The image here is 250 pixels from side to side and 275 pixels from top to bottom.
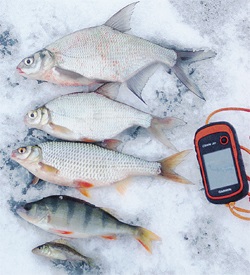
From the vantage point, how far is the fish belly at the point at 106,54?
2.75 meters

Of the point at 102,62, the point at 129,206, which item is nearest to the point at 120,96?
the point at 102,62

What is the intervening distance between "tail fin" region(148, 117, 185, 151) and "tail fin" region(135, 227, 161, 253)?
432 millimetres

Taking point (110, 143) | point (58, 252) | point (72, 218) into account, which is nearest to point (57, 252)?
point (58, 252)

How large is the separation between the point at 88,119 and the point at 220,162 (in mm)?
660

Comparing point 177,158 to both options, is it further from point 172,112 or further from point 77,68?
point 77,68

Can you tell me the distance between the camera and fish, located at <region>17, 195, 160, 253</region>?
103 inches

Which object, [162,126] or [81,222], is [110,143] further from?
[81,222]

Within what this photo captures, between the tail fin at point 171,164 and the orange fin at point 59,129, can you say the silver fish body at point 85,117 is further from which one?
the tail fin at point 171,164

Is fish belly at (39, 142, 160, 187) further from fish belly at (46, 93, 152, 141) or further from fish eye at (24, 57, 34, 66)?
fish eye at (24, 57, 34, 66)

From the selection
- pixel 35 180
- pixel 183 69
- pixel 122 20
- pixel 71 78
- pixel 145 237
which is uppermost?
pixel 122 20

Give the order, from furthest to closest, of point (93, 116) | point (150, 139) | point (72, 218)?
point (150, 139) → point (93, 116) → point (72, 218)

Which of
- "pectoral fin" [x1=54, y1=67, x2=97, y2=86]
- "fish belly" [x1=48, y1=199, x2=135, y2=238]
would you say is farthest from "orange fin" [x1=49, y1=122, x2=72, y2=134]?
"fish belly" [x1=48, y1=199, x2=135, y2=238]

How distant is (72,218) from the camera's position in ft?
8.55

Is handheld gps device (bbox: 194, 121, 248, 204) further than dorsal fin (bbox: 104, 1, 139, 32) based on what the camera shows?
No
